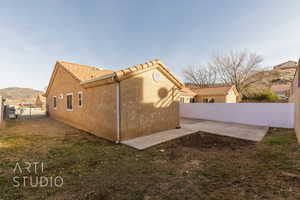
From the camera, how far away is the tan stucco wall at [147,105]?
20.0 ft

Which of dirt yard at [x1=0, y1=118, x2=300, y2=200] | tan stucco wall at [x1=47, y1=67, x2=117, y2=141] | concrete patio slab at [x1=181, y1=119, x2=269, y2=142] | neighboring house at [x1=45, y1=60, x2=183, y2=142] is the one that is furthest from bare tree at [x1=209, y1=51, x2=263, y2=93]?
tan stucco wall at [x1=47, y1=67, x2=117, y2=141]

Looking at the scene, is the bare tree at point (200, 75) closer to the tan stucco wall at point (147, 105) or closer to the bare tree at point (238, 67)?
the bare tree at point (238, 67)

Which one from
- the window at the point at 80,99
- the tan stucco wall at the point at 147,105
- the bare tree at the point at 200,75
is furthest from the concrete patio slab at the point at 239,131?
the bare tree at the point at 200,75

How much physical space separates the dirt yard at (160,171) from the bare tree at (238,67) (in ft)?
77.0

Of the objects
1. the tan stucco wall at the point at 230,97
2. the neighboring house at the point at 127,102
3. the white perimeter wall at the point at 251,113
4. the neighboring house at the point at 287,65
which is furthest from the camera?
the neighboring house at the point at 287,65

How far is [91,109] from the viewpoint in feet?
25.1

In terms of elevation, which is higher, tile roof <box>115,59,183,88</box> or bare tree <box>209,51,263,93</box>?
bare tree <box>209,51,263,93</box>

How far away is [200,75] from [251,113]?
22.4 m

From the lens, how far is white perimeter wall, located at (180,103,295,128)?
888cm

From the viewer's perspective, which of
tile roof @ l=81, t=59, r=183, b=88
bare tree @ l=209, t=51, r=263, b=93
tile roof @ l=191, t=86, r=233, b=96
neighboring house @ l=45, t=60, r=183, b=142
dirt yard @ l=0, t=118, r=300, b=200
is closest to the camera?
dirt yard @ l=0, t=118, r=300, b=200

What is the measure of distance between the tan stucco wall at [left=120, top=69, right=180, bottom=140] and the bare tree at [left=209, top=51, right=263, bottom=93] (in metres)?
22.4

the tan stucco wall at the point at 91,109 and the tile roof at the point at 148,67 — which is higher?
the tile roof at the point at 148,67

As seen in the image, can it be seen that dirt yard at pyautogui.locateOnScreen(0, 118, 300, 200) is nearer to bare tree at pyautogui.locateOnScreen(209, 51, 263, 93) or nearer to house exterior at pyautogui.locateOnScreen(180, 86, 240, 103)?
house exterior at pyautogui.locateOnScreen(180, 86, 240, 103)

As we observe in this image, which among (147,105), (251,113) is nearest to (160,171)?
(147,105)
